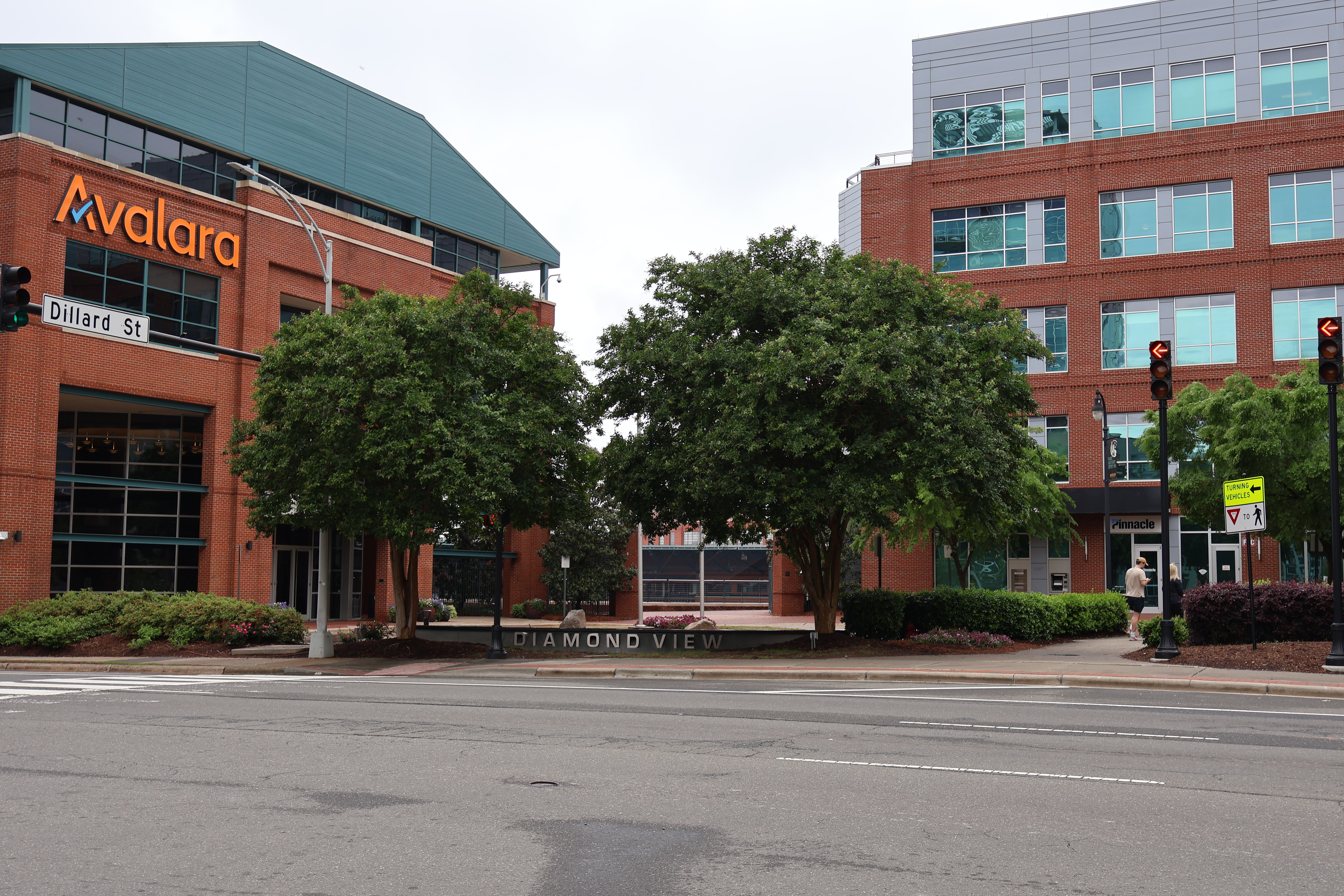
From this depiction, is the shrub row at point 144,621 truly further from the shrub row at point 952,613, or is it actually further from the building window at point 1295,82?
the building window at point 1295,82

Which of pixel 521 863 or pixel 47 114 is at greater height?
pixel 47 114

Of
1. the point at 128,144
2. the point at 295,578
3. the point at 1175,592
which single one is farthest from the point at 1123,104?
the point at 295,578

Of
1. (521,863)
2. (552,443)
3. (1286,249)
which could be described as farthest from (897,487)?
(1286,249)

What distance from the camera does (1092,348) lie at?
41.2 metres

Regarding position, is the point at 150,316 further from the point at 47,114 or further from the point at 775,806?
the point at 775,806

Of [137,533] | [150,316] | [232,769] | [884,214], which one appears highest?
[884,214]

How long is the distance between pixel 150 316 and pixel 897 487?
23.2 metres

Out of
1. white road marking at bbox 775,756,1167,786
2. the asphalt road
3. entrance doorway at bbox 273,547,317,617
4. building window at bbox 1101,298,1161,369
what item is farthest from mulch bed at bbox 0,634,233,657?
building window at bbox 1101,298,1161,369

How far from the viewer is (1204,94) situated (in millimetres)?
40844

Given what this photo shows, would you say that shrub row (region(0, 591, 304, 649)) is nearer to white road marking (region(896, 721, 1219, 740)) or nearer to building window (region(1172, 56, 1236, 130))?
white road marking (region(896, 721, 1219, 740))

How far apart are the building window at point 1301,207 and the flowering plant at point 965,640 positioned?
77.4 ft

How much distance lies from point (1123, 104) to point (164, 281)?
3439cm

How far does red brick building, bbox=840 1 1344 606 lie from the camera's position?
39.0 meters

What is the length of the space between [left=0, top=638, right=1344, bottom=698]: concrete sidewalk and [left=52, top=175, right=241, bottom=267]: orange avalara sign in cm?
1311
